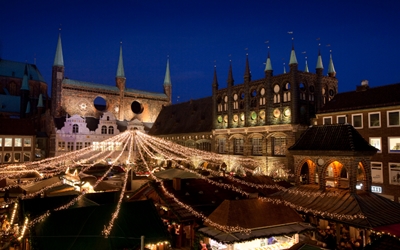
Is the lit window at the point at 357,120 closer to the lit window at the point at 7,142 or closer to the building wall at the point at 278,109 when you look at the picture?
the building wall at the point at 278,109

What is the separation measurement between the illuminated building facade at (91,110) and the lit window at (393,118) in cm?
4225

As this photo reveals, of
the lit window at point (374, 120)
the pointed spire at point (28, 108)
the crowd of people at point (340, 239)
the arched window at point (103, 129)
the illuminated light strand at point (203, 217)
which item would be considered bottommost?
the crowd of people at point (340, 239)

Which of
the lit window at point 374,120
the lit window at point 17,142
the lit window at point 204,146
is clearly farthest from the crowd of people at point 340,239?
the lit window at point 17,142

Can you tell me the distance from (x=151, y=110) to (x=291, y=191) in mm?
61302

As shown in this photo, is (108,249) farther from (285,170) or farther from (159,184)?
(285,170)

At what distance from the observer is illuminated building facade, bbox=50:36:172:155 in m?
60.4

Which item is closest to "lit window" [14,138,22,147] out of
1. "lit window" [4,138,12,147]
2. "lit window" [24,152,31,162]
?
"lit window" [4,138,12,147]

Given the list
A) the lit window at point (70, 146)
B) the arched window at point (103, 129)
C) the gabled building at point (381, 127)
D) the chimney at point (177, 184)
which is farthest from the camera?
the arched window at point (103, 129)

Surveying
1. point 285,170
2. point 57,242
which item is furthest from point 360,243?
point 285,170

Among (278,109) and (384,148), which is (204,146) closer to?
(278,109)

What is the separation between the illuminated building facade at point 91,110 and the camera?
6042 cm

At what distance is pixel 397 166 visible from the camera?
28672 mm

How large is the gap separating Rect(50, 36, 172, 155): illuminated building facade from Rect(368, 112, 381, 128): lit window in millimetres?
40542

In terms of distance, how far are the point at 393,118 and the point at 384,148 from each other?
9.17 feet
